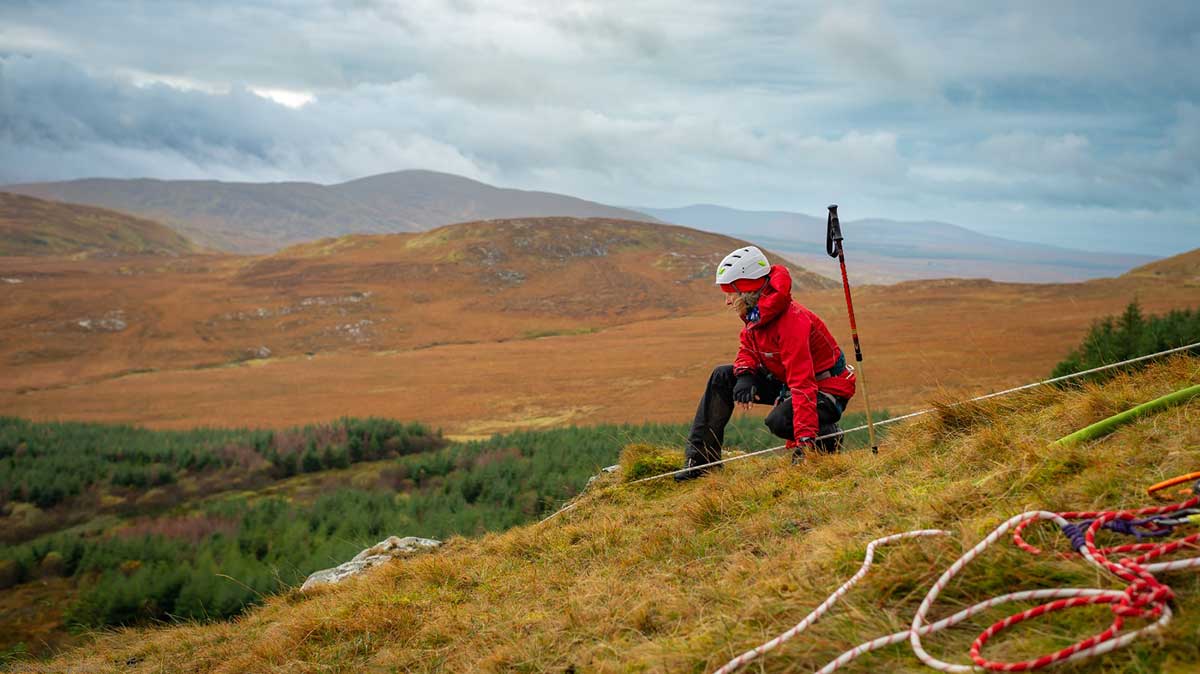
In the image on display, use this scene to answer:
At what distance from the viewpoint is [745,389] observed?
5164 mm

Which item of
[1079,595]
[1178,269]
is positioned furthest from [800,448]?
[1178,269]

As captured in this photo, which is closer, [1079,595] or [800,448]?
[1079,595]

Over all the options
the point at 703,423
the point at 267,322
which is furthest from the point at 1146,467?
the point at 267,322

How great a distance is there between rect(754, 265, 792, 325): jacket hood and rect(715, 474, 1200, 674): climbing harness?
93.9 inches

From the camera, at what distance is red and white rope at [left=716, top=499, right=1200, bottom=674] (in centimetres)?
187

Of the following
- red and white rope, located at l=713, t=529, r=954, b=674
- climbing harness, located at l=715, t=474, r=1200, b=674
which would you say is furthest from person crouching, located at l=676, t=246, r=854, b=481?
climbing harness, located at l=715, t=474, r=1200, b=674

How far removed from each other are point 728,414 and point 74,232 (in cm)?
12103

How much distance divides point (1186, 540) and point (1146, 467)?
81cm

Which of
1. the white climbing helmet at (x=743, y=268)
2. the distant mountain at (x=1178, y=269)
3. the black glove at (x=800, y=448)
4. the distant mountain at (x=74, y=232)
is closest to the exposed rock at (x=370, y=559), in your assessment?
the black glove at (x=800, y=448)

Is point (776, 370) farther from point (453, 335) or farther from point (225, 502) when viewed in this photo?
point (453, 335)

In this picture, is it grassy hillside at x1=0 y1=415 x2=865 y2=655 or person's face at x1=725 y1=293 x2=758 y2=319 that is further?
grassy hillside at x1=0 y1=415 x2=865 y2=655

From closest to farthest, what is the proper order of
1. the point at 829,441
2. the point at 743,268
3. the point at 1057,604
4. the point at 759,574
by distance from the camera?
1. the point at 1057,604
2. the point at 759,574
3. the point at 743,268
4. the point at 829,441

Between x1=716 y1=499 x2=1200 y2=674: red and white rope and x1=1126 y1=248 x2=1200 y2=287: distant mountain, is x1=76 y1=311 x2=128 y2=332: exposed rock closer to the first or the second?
x1=716 y1=499 x2=1200 y2=674: red and white rope

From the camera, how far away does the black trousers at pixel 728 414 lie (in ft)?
16.7
